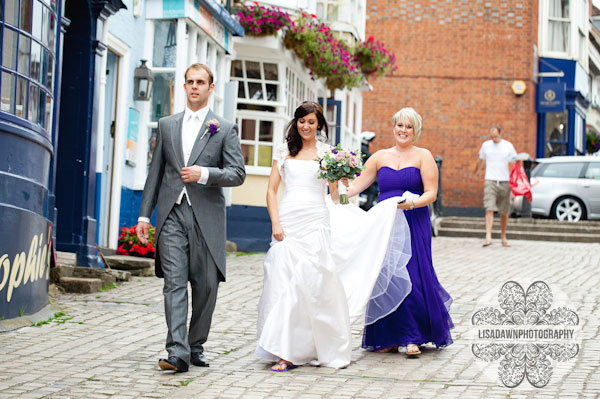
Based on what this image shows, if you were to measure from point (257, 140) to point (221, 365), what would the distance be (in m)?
10.2

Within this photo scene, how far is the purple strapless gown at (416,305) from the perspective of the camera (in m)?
7.55

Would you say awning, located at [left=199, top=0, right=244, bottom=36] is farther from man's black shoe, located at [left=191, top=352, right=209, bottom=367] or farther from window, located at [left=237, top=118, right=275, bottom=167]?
man's black shoe, located at [left=191, top=352, right=209, bottom=367]

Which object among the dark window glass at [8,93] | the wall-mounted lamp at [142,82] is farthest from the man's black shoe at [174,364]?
the wall-mounted lamp at [142,82]

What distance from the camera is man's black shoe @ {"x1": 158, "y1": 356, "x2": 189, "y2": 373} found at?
6.39 meters

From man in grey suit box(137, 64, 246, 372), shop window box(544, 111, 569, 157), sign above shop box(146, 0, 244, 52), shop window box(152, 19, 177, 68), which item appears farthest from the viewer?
shop window box(544, 111, 569, 157)

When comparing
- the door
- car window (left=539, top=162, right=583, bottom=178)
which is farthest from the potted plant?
car window (left=539, top=162, right=583, bottom=178)

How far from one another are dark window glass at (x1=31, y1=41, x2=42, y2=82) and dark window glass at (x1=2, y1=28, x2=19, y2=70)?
0.36m

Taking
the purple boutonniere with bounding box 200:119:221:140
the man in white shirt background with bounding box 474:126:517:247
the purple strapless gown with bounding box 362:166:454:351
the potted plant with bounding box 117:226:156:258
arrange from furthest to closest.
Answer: the man in white shirt background with bounding box 474:126:517:247 < the potted plant with bounding box 117:226:156:258 < the purple strapless gown with bounding box 362:166:454:351 < the purple boutonniere with bounding box 200:119:221:140

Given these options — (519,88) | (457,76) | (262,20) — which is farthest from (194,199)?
(519,88)

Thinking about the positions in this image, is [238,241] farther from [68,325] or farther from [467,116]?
[467,116]

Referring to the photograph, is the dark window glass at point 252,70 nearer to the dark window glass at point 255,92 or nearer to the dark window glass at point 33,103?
the dark window glass at point 255,92

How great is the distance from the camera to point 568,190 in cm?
2316

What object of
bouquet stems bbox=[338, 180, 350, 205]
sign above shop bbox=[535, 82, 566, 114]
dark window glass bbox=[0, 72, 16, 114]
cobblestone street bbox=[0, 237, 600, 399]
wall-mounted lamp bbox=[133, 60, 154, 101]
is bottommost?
cobblestone street bbox=[0, 237, 600, 399]

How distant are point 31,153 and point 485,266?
7859mm
